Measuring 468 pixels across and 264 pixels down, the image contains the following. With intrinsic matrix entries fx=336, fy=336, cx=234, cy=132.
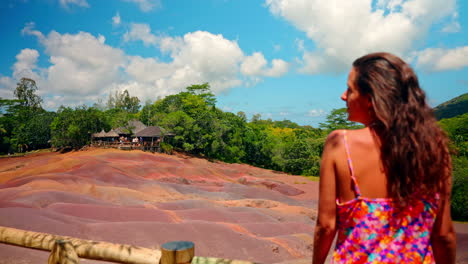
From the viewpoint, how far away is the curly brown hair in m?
1.56

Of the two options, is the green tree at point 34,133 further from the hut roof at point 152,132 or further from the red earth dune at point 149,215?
the red earth dune at point 149,215

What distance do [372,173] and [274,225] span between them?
15.5 meters

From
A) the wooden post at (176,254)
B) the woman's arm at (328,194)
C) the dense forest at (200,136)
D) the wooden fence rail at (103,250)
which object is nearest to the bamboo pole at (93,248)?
the wooden fence rail at (103,250)

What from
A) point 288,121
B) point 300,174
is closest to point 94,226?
point 300,174

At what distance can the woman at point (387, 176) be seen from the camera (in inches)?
61.9

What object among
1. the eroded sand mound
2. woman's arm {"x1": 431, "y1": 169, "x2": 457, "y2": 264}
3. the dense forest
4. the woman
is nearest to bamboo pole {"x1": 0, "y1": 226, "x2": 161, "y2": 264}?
the woman

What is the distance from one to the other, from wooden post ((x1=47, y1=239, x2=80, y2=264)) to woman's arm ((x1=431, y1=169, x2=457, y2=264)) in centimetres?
286

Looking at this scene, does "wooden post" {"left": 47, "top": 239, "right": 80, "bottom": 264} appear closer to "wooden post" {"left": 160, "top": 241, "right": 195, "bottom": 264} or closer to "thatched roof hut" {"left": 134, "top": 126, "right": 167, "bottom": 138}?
"wooden post" {"left": 160, "top": 241, "right": 195, "bottom": 264}

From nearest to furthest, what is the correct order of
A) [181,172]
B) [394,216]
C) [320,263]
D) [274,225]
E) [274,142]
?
[394,216], [320,263], [274,225], [181,172], [274,142]

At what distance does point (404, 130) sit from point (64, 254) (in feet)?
9.73

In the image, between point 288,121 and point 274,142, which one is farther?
point 288,121

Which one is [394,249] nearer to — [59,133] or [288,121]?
[59,133]

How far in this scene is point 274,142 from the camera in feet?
196

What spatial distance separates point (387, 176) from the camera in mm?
1608
